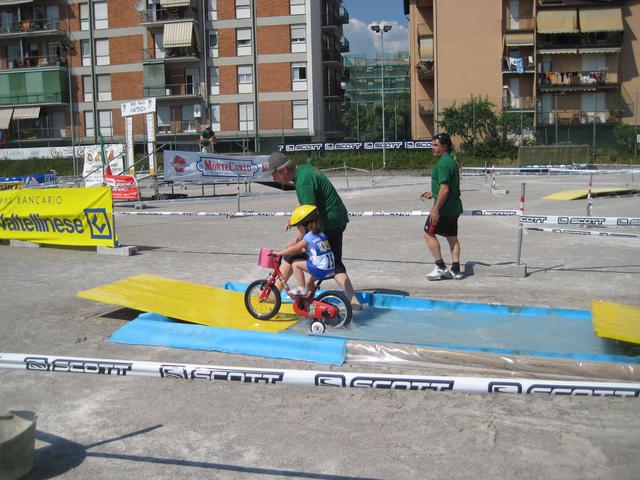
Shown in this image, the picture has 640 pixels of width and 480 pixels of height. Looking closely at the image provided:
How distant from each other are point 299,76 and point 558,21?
67.0 ft

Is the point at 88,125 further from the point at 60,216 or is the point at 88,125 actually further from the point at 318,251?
the point at 318,251

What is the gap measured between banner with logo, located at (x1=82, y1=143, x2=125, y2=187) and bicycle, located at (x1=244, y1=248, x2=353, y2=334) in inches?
840

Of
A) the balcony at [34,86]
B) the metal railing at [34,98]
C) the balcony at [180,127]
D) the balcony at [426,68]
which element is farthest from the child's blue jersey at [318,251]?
the metal railing at [34,98]

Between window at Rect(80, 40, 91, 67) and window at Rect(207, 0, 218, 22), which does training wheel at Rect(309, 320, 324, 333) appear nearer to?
window at Rect(207, 0, 218, 22)

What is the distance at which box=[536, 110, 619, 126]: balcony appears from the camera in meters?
49.8

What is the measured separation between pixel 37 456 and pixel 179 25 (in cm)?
5124

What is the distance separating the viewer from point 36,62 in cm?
5566

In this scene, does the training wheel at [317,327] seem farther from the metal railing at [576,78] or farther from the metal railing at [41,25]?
the metal railing at [41,25]

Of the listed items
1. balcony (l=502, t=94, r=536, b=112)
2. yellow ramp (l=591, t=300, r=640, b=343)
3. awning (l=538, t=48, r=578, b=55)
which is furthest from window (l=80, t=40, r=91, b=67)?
yellow ramp (l=591, t=300, r=640, b=343)

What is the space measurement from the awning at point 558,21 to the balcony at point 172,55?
26.9m

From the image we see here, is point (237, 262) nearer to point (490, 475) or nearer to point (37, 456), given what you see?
point (37, 456)

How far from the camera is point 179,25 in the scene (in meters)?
51.1

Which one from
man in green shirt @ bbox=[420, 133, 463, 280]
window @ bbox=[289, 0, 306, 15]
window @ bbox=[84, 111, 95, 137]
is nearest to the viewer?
man in green shirt @ bbox=[420, 133, 463, 280]

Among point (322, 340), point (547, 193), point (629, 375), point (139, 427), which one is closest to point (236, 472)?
point (139, 427)
